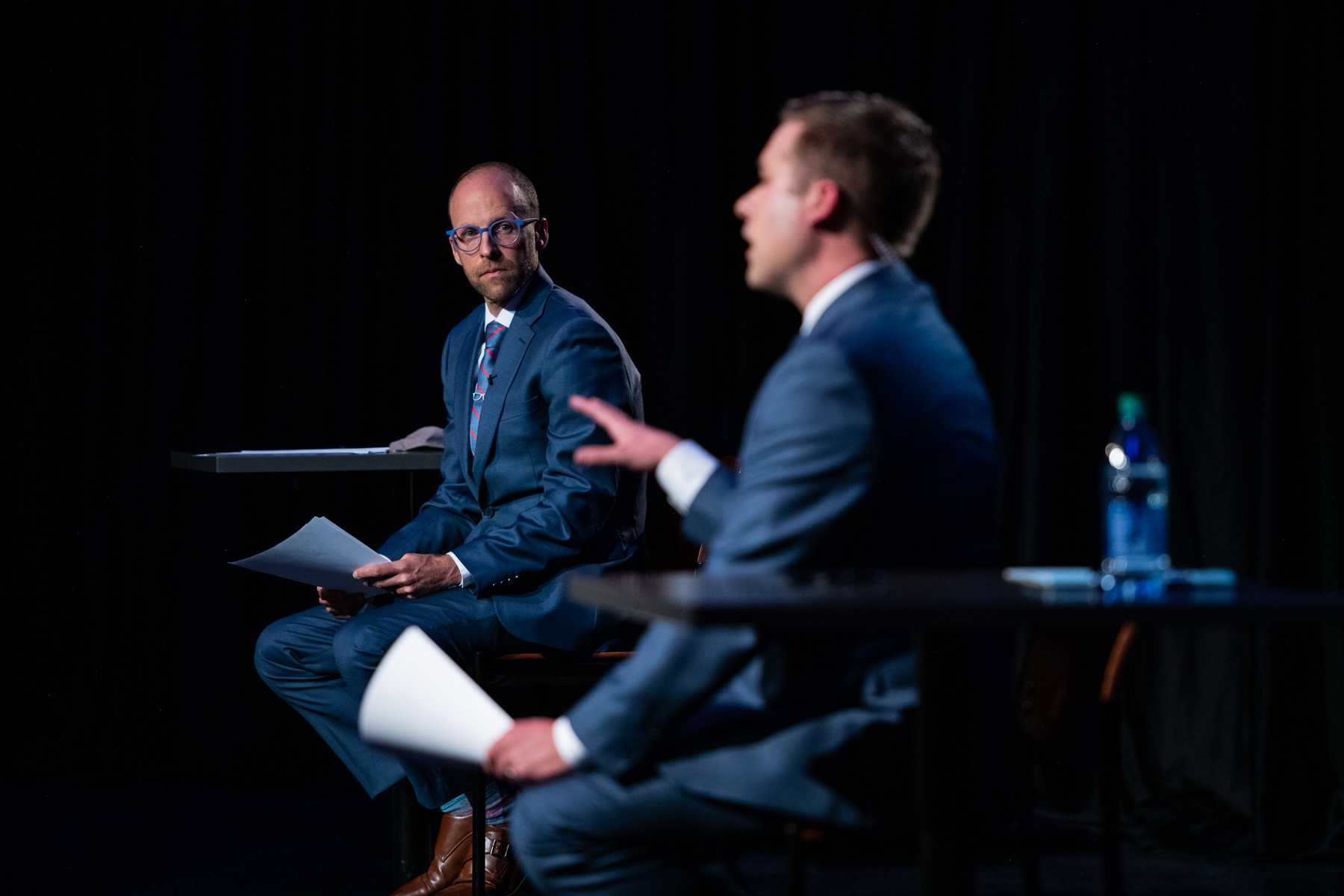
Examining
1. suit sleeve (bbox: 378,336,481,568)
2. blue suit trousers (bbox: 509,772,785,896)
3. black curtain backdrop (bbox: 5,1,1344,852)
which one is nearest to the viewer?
blue suit trousers (bbox: 509,772,785,896)

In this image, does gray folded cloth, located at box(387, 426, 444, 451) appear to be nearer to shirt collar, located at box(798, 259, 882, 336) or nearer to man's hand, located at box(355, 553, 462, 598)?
man's hand, located at box(355, 553, 462, 598)

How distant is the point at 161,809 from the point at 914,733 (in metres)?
3.01

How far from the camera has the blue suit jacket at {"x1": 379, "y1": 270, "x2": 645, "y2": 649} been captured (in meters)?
3.04

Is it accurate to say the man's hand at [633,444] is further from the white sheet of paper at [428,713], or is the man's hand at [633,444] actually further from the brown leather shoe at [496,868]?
the brown leather shoe at [496,868]

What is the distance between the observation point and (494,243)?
10.6 feet

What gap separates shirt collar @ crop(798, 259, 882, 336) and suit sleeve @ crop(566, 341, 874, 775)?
15cm

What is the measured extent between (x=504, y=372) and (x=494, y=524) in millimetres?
310

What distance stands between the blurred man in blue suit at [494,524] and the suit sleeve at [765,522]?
1315 mm

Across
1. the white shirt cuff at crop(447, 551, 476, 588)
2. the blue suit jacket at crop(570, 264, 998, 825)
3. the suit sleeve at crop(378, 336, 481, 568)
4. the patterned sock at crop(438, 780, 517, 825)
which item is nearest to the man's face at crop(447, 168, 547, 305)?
the suit sleeve at crop(378, 336, 481, 568)

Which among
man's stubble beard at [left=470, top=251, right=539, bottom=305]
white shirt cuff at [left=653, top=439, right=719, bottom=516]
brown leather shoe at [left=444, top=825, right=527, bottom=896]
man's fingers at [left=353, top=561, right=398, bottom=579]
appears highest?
man's stubble beard at [left=470, top=251, right=539, bottom=305]

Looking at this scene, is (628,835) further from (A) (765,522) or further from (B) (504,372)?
(B) (504,372)

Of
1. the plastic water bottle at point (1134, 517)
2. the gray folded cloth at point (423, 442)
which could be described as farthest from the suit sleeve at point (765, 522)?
the gray folded cloth at point (423, 442)

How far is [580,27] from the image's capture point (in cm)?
431

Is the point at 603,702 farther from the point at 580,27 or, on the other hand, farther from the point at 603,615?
the point at 580,27
